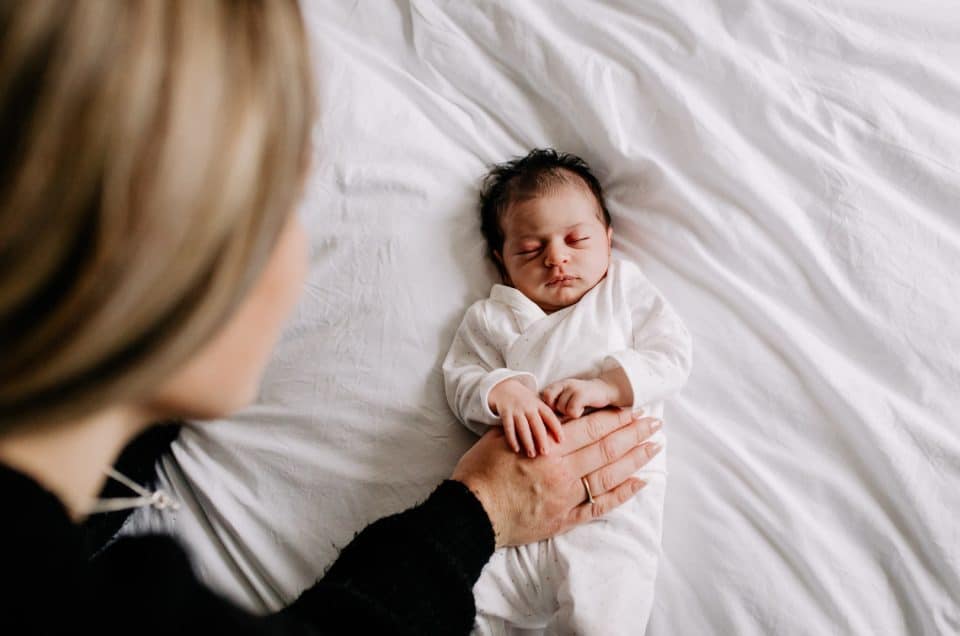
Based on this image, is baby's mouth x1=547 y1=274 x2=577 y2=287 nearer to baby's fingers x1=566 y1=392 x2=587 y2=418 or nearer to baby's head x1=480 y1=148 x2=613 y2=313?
baby's head x1=480 y1=148 x2=613 y2=313

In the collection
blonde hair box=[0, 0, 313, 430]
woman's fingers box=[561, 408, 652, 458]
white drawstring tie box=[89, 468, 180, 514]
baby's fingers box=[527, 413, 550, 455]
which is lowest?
woman's fingers box=[561, 408, 652, 458]

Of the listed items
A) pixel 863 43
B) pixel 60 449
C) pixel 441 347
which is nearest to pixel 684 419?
pixel 441 347

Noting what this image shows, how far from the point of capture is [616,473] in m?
0.98

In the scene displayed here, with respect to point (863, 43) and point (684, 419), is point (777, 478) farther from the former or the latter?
point (863, 43)

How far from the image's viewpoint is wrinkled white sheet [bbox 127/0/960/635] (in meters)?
0.93

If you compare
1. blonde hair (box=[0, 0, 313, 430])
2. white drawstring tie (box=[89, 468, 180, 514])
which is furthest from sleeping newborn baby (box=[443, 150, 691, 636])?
blonde hair (box=[0, 0, 313, 430])

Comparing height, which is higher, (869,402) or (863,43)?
(863,43)

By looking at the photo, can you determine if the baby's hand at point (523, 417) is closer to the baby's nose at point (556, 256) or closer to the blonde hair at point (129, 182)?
the baby's nose at point (556, 256)

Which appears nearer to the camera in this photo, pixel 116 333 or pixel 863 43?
pixel 116 333

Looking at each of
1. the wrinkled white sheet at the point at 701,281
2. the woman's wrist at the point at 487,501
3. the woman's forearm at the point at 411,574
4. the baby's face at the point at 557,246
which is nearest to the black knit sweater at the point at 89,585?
the woman's forearm at the point at 411,574

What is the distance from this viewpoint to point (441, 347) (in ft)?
3.67

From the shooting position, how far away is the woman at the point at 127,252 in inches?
14.7

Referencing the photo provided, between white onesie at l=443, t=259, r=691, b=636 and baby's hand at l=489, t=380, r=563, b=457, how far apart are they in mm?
18

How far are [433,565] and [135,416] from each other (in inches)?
15.7
